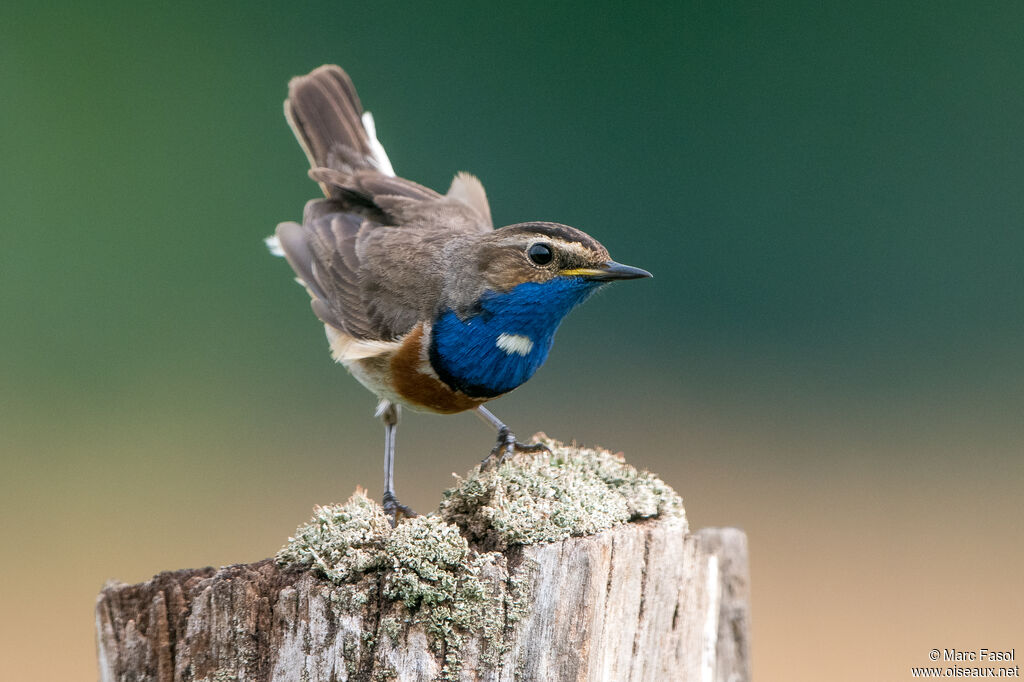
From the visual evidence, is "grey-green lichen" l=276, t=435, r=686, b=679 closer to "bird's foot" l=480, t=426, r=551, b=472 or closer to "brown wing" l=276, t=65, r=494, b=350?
"bird's foot" l=480, t=426, r=551, b=472

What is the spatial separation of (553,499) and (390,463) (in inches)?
69.4

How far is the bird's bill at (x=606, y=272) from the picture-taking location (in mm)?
4473

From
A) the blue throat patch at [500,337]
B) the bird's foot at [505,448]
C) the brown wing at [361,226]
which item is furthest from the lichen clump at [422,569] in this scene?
the brown wing at [361,226]

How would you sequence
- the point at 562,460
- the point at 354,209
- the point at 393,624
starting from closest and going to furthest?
1. the point at 393,624
2. the point at 562,460
3. the point at 354,209

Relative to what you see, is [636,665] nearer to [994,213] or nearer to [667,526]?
[667,526]

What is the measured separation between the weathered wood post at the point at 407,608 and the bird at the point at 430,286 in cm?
128

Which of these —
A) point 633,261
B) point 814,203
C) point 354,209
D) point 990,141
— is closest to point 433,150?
point 633,261

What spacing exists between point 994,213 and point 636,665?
852 cm

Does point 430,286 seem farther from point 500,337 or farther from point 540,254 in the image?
point 540,254

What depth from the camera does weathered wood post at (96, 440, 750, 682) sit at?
3.29m

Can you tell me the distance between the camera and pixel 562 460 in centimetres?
436

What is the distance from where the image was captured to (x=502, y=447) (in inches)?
204

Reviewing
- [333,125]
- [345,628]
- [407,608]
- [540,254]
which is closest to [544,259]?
[540,254]

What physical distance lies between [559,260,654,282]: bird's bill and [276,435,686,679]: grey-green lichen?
977 mm
